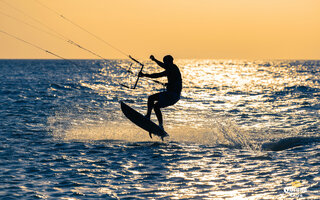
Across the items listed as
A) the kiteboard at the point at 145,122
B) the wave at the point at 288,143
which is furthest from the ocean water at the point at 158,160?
the kiteboard at the point at 145,122

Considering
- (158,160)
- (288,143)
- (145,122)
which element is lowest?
(158,160)

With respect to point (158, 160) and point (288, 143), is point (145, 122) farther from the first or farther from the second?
point (288, 143)

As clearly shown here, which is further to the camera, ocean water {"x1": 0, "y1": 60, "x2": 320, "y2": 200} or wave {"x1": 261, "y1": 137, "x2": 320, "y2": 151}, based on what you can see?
wave {"x1": 261, "y1": 137, "x2": 320, "y2": 151}

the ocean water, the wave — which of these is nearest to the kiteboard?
the ocean water

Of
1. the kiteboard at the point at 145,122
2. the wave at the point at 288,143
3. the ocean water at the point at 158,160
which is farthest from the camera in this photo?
the kiteboard at the point at 145,122

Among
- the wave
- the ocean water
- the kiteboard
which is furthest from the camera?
the kiteboard

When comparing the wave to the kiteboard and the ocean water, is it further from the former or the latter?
the kiteboard

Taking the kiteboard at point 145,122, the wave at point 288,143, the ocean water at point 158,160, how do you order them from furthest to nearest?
the kiteboard at point 145,122 → the wave at point 288,143 → the ocean water at point 158,160

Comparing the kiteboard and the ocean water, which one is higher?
the kiteboard

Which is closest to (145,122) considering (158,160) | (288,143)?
(158,160)

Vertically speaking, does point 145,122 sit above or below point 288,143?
above

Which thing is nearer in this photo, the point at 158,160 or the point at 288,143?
the point at 158,160

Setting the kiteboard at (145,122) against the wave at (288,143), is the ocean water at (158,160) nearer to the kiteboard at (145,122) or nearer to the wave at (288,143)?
the wave at (288,143)

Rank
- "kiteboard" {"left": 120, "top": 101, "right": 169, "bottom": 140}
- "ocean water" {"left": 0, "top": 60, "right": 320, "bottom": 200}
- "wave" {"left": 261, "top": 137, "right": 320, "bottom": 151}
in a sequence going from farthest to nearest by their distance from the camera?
"kiteboard" {"left": 120, "top": 101, "right": 169, "bottom": 140} → "wave" {"left": 261, "top": 137, "right": 320, "bottom": 151} → "ocean water" {"left": 0, "top": 60, "right": 320, "bottom": 200}
